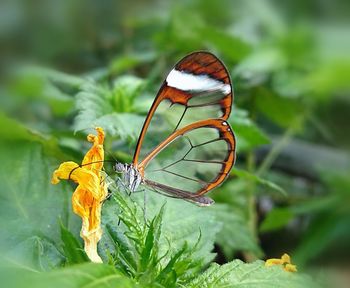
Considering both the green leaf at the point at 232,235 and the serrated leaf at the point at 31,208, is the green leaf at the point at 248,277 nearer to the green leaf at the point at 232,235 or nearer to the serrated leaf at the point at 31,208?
the serrated leaf at the point at 31,208

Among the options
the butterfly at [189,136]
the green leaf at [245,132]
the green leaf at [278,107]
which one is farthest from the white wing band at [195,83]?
the green leaf at [278,107]

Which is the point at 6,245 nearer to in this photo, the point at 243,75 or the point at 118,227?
the point at 118,227

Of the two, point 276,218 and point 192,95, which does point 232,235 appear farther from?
point 192,95

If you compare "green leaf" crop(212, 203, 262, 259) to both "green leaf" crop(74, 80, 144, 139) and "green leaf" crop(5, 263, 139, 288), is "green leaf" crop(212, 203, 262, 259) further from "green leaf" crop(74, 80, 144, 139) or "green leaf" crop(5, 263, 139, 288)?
"green leaf" crop(5, 263, 139, 288)

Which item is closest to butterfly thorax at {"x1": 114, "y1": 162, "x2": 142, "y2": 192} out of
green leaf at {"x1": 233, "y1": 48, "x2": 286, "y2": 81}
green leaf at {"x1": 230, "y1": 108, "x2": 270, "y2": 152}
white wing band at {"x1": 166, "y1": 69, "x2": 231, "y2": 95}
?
white wing band at {"x1": 166, "y1": 69, "x2": 231, "y2": 95}

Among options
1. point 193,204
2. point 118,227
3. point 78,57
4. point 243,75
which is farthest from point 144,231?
point 78,57

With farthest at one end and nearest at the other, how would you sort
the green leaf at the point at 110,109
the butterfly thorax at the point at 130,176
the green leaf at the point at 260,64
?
the green leaf at the point at 260,64, the green leaf at the point at 110,109, the butterfly thorax at the point at 130,176
